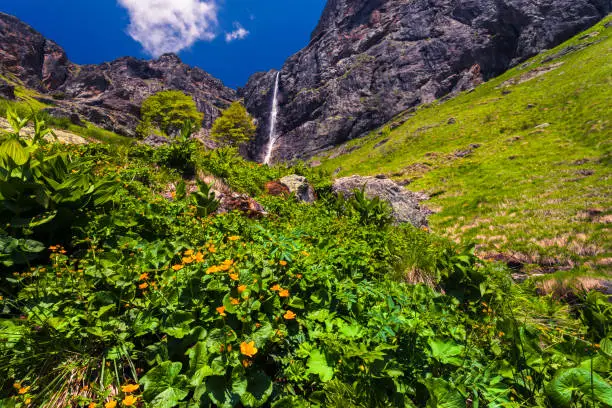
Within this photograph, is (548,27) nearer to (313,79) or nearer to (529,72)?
(529,72)

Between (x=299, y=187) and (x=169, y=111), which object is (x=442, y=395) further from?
(x=169, y=111)

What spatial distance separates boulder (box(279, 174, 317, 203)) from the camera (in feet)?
30.5

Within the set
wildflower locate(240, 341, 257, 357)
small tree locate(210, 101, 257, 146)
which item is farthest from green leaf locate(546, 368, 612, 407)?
small tree locate(210, 101, 257, 146)

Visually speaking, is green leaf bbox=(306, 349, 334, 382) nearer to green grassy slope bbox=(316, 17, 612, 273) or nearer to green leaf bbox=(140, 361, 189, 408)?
green leaf bbox=(140, 361, 189, 408)

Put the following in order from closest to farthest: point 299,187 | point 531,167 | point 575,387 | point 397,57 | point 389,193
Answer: point 575,387, point 299,187, point 389,193, point 531,167, point 397,57

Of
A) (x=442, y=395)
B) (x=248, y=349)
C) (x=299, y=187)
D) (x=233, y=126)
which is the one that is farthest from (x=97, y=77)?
(x=442, y=395)

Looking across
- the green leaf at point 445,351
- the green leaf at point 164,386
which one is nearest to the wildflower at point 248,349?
the green leaf at point 164,386

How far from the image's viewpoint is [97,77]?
112375 mm

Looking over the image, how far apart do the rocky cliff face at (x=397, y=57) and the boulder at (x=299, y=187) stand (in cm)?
7498

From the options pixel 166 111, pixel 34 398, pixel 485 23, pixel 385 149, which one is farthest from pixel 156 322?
pixel 485 23

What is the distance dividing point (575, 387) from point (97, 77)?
5974 inches

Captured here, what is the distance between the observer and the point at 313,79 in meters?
104

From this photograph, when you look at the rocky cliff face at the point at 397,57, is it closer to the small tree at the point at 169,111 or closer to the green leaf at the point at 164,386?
the small tree at the point at 169,111

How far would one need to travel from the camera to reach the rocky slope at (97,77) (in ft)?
316
